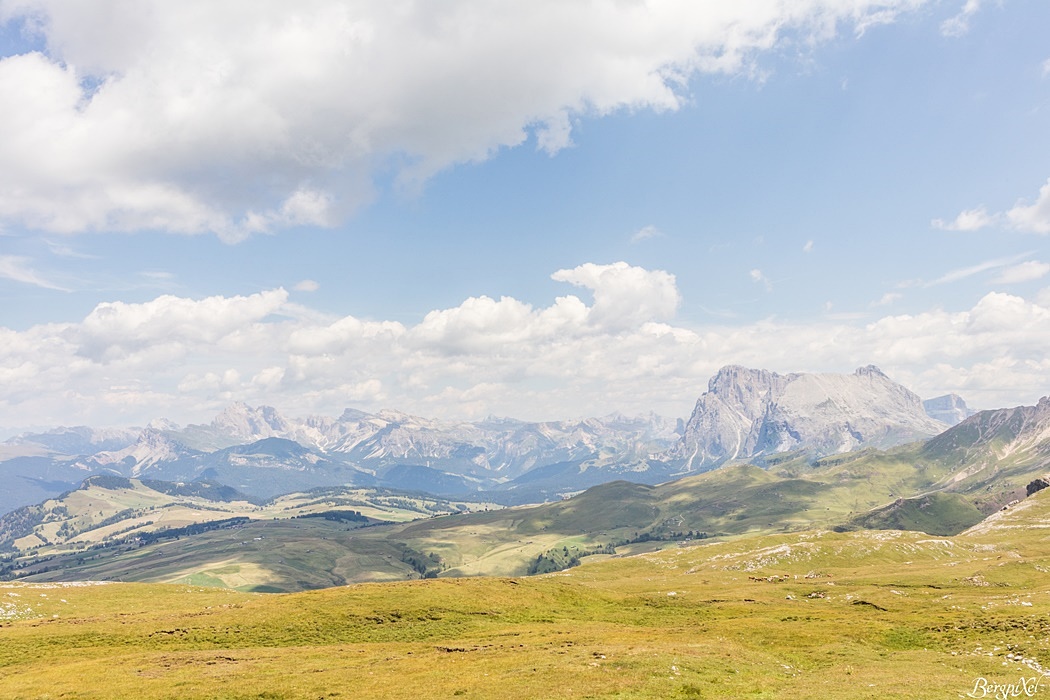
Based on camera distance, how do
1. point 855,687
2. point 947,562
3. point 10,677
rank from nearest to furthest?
point 855,687, point 10,677, point 947,562

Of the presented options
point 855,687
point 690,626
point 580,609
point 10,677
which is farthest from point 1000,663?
point 10,677

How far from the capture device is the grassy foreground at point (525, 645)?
53.0 metres

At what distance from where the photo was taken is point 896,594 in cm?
11356

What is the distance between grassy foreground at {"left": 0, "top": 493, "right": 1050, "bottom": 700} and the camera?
174 feet

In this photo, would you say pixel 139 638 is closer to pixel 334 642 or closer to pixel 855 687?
pixel 334 642

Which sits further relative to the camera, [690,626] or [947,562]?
[947,562]

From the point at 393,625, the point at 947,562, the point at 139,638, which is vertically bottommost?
the point at 947,562

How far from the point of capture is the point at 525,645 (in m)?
71.9

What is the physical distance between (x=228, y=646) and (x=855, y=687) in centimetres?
7836

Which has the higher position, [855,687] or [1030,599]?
[855,687]

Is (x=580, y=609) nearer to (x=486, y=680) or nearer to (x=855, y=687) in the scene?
(x=486, y=680)

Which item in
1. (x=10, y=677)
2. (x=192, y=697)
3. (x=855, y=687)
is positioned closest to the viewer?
(x=855, y=687)

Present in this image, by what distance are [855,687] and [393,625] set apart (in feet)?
217

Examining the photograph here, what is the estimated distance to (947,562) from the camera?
188875 millimetres
